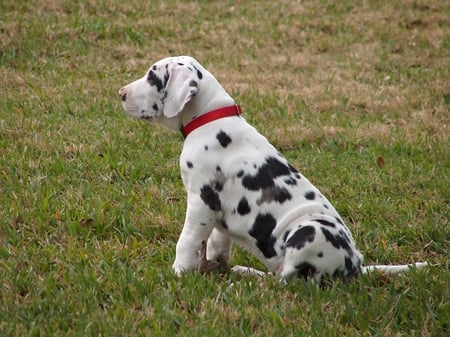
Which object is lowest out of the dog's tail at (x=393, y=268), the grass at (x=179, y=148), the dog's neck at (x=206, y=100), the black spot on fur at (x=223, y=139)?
the grass at (x=179, y=148)

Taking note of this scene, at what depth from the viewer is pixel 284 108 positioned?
887 cm

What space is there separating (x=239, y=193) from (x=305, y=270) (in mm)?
632

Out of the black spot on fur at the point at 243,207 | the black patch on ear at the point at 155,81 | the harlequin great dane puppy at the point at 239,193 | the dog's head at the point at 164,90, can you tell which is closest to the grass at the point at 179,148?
the harlequin great dane puppy at the point at 239,193

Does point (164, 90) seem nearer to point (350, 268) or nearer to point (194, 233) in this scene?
point (194, 233)

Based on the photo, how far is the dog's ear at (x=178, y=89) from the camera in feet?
15.9

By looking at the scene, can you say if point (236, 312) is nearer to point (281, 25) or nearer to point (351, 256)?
point (351, 256)

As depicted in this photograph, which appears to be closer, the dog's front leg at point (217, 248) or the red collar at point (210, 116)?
the red collar at point (210, 116)

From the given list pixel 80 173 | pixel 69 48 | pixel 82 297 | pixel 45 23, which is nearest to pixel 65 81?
pixel 69 48

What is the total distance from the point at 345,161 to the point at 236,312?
325 cm

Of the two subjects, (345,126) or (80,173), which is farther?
(345,126)

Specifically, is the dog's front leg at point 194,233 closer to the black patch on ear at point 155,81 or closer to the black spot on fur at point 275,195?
the black spot on fur at point 275,195

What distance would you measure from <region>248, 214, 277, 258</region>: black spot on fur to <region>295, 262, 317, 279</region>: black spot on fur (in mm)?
196

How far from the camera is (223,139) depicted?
490 cm

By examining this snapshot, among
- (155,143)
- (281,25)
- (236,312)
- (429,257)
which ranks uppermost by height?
(236,312)
